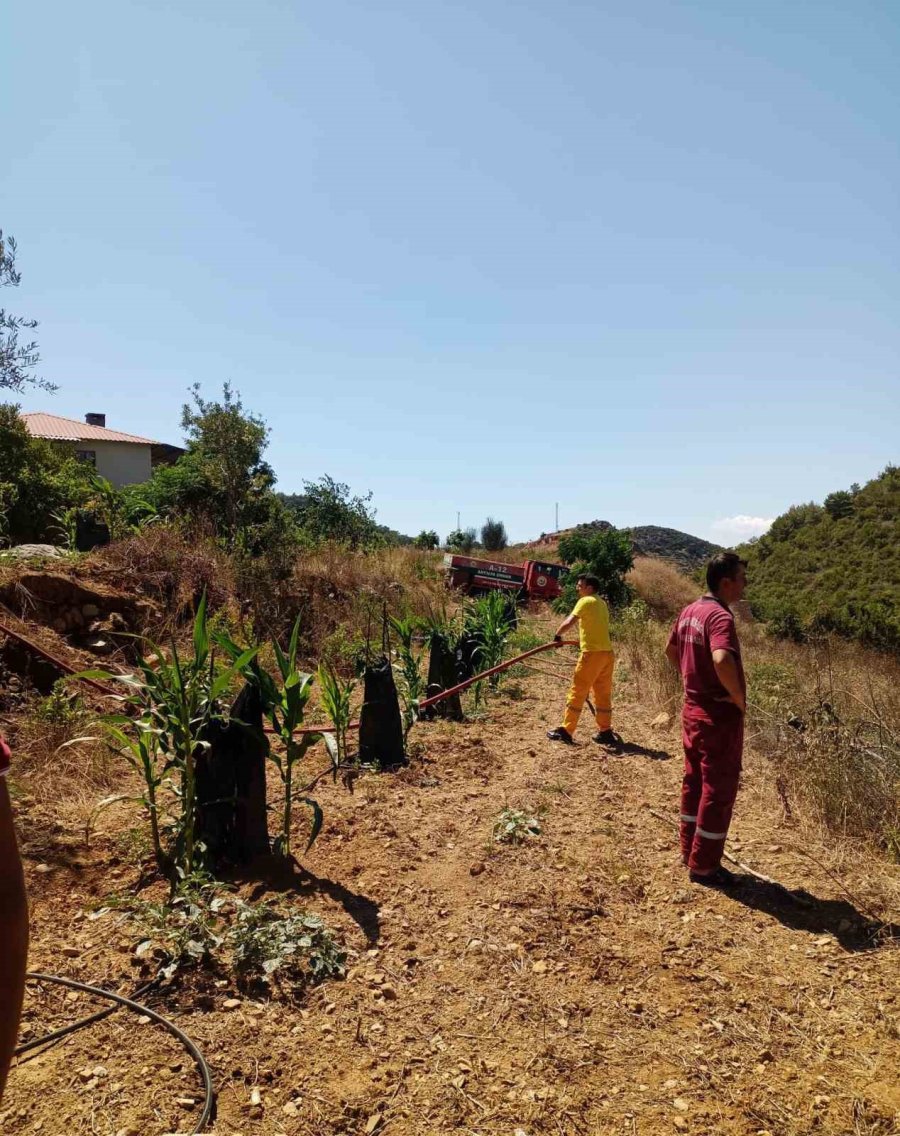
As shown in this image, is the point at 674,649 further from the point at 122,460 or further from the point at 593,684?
the point at 122,460

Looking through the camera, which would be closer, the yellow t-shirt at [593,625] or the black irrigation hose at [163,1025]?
the black irrigation hose at [163,1025]

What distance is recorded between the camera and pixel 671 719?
7359 millimetres

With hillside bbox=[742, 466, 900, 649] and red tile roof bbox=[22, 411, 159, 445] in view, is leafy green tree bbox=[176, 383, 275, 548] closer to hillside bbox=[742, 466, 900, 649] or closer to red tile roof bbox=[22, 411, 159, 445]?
hillside bbox=[742, 466, 900, 649]

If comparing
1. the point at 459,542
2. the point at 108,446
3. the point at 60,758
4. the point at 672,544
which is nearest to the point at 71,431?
the point at 108,446

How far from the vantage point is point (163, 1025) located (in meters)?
2.41

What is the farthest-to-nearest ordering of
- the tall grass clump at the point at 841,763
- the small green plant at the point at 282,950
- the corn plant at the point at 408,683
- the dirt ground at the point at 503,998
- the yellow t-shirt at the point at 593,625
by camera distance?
the yellow t-shirt at the point at 593,625 → the corn plant at the point at 408,683 → the tall grass clump at the point at 841,763 → the small green plant at the point at 282,950 → the dirt ground at the point at 503,998

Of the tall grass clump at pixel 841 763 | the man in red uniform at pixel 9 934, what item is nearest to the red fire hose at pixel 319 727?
the tall grass clump at pixel 841 763

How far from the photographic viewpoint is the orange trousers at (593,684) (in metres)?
6.25

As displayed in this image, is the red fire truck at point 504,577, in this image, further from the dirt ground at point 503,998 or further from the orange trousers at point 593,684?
the dirt ground at point 503,998

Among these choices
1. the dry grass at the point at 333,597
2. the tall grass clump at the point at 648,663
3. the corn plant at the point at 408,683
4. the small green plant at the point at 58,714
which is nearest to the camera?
the small green plant at the point at 58,714

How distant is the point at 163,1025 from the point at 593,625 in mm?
4600

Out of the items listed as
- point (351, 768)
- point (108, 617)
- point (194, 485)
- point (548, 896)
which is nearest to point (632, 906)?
point (548, 896)

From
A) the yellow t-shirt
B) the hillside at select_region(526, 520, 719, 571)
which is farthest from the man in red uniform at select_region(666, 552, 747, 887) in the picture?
the hillside at select_region(526, 520, 719, 571)

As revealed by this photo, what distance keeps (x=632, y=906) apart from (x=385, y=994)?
1.44 metres
